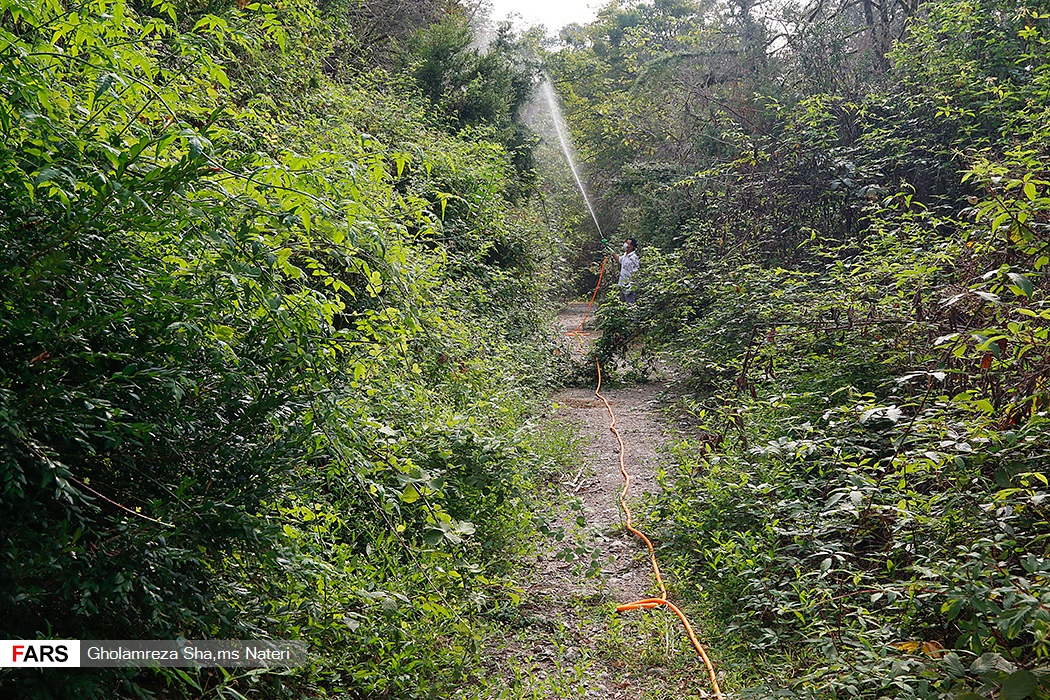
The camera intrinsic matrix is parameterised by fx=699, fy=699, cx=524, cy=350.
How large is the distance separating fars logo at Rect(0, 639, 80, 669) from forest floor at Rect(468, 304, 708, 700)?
181 centimetres

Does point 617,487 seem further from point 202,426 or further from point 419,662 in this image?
point 202,426

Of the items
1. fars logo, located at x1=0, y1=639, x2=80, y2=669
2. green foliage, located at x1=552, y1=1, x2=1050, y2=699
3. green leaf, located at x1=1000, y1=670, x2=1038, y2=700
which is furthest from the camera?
green foliage, located at x1=552, y1=1, x2=1050, y2=699

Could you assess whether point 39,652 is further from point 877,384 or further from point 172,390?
point 877,384

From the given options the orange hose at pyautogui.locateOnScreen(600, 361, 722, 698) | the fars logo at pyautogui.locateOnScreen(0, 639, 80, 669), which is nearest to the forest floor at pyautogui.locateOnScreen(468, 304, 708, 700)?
the orange hose at pyautogui.locateOnScreen(600, 361, 722, 698)

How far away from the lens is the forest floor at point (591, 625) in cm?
333

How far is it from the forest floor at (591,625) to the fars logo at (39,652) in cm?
181

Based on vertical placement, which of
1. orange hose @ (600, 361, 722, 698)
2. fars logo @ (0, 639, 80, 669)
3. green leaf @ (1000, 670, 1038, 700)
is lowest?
orange hose @ (600, 361, 722, 698)

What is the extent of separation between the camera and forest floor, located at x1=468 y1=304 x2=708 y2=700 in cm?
333

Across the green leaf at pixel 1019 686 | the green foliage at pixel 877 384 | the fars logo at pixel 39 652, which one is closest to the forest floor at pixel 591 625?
the green foliage at pixel 877 384

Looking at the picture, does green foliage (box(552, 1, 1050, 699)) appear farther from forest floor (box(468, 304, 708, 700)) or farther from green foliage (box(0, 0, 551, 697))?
green foliage (box(0, 0, 551, 697))

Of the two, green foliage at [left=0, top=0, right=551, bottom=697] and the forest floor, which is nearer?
green foliage at [left=0, top=0, right=551, bottom=697]

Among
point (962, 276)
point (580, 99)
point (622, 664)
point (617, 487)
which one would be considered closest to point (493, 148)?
point (617, 487)

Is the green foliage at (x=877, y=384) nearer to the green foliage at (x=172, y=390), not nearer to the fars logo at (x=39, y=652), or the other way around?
the green foliage at (x=172, y=390)

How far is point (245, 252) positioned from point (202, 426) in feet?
1.92
